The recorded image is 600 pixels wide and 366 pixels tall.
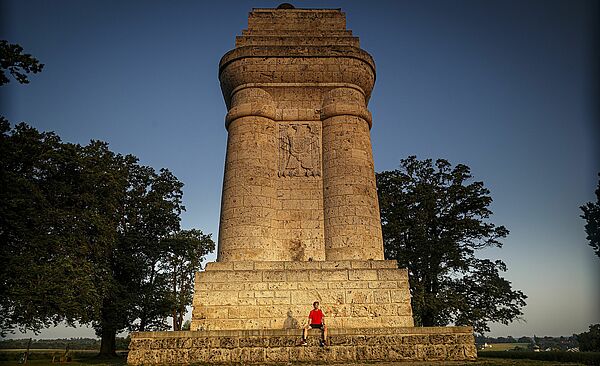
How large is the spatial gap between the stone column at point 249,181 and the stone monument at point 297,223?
31 mm

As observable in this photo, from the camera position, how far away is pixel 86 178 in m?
23.3

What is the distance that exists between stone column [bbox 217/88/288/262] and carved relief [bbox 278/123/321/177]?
0.91 feet

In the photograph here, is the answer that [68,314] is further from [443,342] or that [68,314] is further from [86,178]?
[443,342]

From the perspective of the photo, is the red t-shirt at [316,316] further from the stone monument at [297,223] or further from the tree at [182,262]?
the tree at [182,262]

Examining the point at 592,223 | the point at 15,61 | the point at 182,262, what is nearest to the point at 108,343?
the point at 182,262

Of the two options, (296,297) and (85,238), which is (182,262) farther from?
(296,297)

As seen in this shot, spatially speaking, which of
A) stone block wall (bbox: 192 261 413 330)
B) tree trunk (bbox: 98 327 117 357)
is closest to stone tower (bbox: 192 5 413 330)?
stone block wall (bbox: 192 261 413 330)

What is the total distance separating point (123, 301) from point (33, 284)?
8036 millimetres

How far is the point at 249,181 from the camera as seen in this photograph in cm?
1262

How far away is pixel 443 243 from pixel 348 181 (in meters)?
16.9

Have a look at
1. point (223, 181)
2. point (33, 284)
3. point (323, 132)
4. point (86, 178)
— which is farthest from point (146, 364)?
point (86, 178)

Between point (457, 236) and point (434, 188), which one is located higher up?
point (434, 188)

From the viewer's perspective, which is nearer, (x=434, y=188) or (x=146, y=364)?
(x=146, y=364)

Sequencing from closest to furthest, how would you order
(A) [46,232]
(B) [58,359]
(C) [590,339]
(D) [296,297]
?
1. (D) [296,297]
2. (A) [46,232]
3. (C) [590,339]
4. (B) [58,359]
